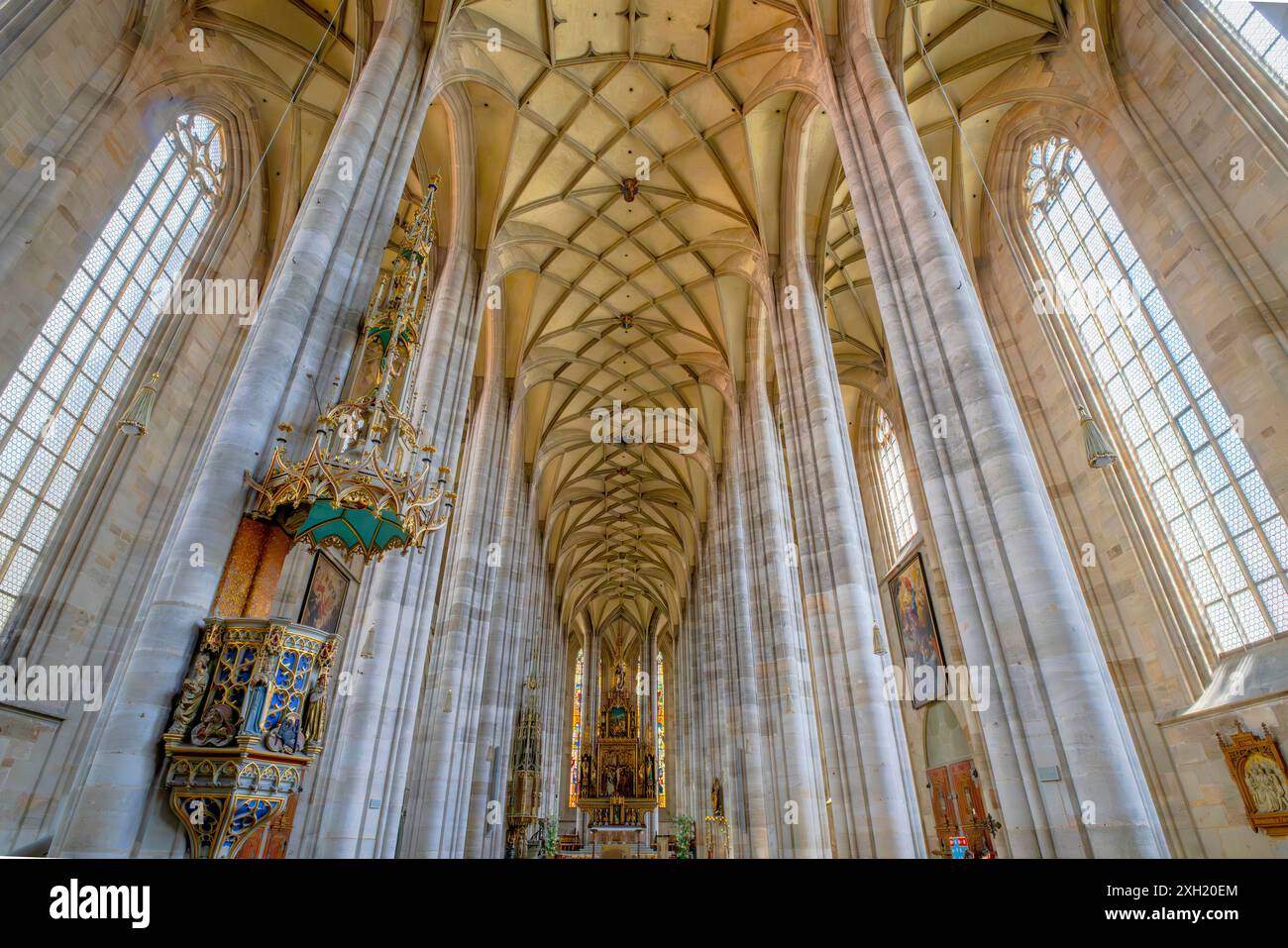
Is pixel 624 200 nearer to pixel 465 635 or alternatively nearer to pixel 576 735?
pixel 465 635

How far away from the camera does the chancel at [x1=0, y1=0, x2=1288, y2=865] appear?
5.80 metres

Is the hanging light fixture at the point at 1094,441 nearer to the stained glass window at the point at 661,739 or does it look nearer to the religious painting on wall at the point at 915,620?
the religious painting on wall at the point at 915,620

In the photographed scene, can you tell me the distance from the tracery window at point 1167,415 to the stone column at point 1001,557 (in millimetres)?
4414

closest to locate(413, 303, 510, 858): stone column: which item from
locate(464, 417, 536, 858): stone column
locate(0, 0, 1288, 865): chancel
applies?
locate(0, 0, 1288, 865): chancel

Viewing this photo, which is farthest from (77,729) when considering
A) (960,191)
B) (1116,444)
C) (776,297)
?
(960,191)

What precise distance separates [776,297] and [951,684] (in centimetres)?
1017

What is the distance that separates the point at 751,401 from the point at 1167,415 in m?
10.9

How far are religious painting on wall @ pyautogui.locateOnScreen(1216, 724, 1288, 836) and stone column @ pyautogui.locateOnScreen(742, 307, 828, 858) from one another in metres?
7.83

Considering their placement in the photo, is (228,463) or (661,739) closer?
(228,463)

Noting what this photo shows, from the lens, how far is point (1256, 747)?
25.9 feet

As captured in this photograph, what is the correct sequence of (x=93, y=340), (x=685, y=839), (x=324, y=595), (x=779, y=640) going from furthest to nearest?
(x=685, y=839), (x=779, y=640), (x=93, y=340), (x=324, y=595)

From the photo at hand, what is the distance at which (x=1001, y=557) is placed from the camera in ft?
21.1

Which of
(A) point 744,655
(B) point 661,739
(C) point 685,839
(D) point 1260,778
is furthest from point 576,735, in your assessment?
(D) point 1260,778

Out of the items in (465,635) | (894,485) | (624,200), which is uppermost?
(624,200)
